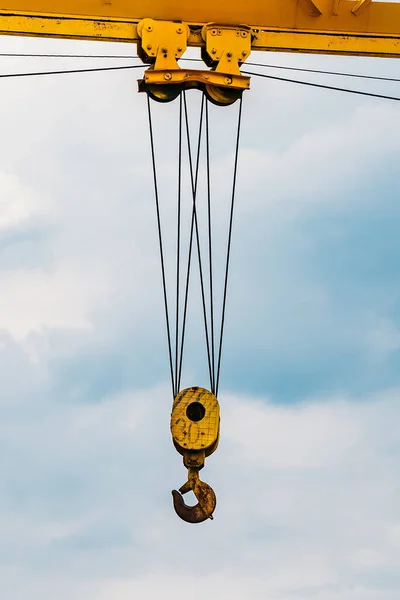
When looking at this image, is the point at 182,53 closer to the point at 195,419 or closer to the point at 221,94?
the point at 221,94

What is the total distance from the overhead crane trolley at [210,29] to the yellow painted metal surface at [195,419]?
222 millimetres

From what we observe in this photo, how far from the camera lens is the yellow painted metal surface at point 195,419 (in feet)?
45.2

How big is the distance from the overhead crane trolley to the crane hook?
28.4 inches

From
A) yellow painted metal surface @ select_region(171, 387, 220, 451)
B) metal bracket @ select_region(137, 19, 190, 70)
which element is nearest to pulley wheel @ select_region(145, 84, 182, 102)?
metal bracket @ select_region(137, 19, 190, 70)

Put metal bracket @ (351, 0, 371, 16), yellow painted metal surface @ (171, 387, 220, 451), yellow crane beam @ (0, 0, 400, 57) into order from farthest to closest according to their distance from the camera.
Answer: metal bracket @ (351, 0, 371, 16) < yellow crane beam @ (0, 0, 400, 57) < yellow painted metal surface @ (171, 387, 220, 451)

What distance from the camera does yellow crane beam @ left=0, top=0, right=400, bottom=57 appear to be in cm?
1438

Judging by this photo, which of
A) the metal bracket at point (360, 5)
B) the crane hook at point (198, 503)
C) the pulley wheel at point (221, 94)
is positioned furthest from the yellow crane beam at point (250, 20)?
the crane hook at point (198, 503)

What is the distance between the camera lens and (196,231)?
15109mm

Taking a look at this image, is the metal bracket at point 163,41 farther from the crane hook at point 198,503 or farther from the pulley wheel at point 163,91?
the crane hook at point 198,503

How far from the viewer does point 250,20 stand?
14.7m

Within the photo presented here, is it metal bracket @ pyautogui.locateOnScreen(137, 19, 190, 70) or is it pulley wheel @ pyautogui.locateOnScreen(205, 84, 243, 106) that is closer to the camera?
metal bracket @ pyautogui.locateOnScreen(137, 19, 190, 70)

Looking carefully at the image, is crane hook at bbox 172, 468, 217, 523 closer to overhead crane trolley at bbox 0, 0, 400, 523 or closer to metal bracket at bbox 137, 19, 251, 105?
overhead crane trolley at bbox 0, 0, 400, 523

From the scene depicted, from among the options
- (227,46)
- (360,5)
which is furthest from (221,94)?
(360,5)

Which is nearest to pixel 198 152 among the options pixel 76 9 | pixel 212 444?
pixel 76 9
